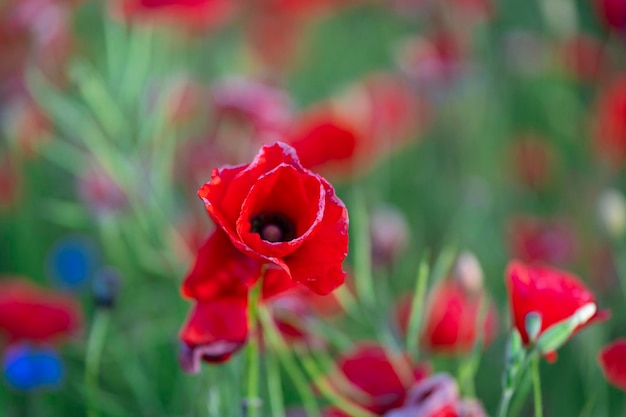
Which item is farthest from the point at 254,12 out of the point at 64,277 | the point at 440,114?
the point at 64,277

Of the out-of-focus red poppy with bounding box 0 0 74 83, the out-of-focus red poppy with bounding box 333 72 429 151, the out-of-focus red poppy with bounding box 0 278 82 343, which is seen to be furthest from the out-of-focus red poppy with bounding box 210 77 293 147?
the out-of-focus red poppy with bounding box 0 278 82 343

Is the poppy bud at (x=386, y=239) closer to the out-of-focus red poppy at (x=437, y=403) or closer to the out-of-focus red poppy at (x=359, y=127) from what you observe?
the out-of-focus red poppy at (x=359, y=127)

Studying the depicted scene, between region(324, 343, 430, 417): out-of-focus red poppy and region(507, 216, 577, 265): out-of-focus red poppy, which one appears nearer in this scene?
region(324, 343, 430, 417): out-of-focus red poppy

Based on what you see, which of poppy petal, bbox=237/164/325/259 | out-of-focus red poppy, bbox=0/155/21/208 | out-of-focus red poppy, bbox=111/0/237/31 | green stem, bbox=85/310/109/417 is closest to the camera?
poppy petal, bbox=237/164/325/259

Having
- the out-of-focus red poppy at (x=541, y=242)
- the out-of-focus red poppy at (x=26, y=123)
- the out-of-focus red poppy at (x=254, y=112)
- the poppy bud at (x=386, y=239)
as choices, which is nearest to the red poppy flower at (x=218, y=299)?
the poppy bud at (x=386, y=239)

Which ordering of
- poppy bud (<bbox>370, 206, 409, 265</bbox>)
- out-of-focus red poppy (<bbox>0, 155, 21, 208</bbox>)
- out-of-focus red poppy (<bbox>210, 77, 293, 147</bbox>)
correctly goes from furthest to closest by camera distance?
out-of-focus red poppy (<bbox>0, 155, 21, 208</bbox>) → out-of-focus red poppy (<bbox>210, 77, 293, 147</bbox>) → poppy bud (<bbox>370, 206, 409, 265</bbox>)

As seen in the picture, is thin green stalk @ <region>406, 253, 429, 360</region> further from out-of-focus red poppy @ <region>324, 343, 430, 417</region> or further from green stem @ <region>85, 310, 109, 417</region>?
green stem @ <region>85, 310, 109, 417</region>

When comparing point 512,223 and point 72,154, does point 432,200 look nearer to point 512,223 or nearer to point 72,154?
point 512,223
